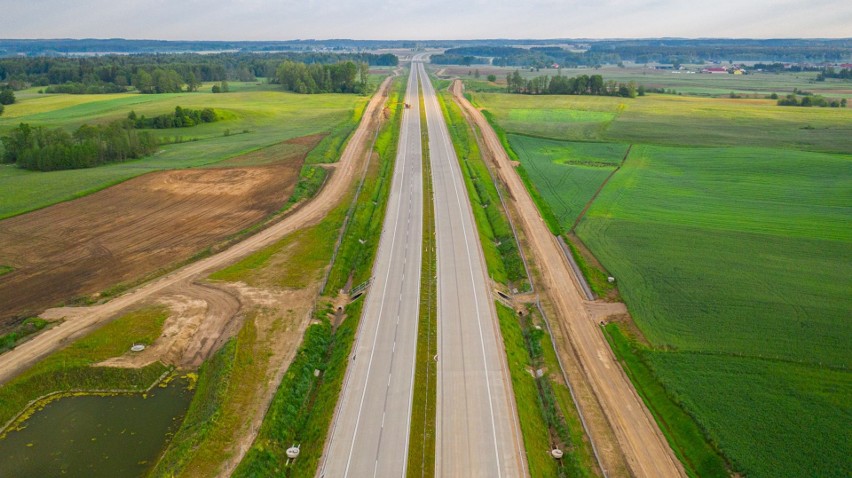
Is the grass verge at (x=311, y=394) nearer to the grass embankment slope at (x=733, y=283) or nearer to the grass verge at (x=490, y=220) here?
the grass verge at (x=490, y=220)

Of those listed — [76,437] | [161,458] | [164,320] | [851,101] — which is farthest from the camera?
[851,101]

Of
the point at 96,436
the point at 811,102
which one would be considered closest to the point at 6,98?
the point at 96,436

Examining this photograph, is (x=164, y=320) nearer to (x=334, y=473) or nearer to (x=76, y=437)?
(x=76, y=437)

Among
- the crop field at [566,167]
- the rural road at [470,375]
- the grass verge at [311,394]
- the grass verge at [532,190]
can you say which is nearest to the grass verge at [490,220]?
the rural road at [470,375]

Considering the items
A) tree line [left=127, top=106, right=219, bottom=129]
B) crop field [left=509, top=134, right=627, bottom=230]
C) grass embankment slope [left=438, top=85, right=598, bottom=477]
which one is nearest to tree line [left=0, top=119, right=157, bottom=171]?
tree line [left=127, top=106, right=219, bottom=129]

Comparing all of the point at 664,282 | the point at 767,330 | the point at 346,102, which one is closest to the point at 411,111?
the point at 346,102

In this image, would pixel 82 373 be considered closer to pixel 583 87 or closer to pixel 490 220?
pixel 490 220
